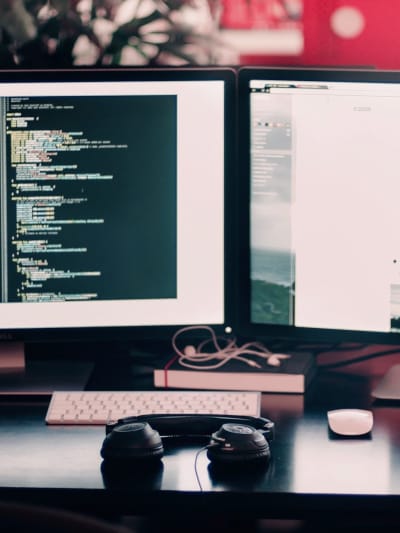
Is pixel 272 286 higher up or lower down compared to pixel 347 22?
lower down

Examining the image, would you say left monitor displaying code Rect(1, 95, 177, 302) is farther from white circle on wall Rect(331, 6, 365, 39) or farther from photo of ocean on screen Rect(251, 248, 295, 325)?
white circle on wall Rect(331, 6, 365, 39)

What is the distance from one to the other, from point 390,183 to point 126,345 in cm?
58

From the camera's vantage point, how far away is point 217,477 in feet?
3.83

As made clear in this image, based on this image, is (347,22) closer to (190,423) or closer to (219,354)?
(219,354)

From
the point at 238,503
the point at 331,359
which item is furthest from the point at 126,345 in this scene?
the point at 238,503

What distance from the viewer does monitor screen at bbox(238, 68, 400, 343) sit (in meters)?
1.44

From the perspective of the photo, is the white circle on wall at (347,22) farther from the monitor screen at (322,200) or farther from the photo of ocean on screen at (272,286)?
the photo of ocean on screen at (272,286)

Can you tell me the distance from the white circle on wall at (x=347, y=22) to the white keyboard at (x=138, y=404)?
704 mm

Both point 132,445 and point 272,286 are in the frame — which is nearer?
point 132,445

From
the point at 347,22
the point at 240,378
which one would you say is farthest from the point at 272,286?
the point at 347,22

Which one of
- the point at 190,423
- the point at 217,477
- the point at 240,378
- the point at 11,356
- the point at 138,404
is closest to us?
the point at 217,477

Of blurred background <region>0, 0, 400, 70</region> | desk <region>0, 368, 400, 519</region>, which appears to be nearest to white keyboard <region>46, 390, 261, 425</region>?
desk <region>0, 368, 400, 519</region>

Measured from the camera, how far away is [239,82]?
150cm

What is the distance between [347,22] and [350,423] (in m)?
0.78
